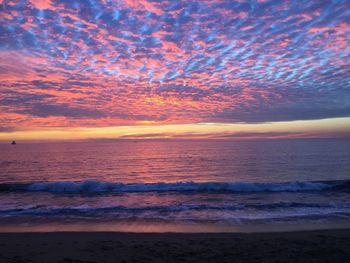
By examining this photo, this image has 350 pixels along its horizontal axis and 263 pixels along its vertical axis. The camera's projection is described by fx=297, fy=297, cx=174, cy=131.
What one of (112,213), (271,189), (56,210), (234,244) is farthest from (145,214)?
(271,189)

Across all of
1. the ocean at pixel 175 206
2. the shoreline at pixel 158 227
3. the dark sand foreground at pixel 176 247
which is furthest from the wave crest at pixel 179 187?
the dark sand foreground at pixel 176 247

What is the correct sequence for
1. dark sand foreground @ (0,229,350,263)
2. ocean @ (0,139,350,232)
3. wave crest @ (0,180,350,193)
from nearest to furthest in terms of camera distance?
dark sand foreground @ (0,229,350,263), ocean @ (0,139,350,232), wave crest @ (0,180,350,193)

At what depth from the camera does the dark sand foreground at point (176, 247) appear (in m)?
8.21

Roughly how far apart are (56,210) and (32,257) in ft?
22.3

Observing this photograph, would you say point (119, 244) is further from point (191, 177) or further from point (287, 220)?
point (191, 177)

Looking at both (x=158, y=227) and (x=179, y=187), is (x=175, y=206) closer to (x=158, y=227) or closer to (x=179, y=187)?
(x=158, y=227)

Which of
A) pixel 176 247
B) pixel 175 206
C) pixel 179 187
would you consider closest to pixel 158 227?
pixel 176 247

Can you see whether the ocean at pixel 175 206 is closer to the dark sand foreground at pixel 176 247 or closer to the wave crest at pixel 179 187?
the wave crest at pixel 179 187

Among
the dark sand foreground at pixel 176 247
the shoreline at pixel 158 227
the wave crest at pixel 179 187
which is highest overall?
the dark sand foreground at pixel 176 247

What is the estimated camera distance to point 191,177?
2962cm

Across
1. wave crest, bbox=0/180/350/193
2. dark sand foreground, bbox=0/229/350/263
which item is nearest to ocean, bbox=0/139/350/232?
wave crest, bbox=0/180/350/193

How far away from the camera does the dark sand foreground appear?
8211 millimetres

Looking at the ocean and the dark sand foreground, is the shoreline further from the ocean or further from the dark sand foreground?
the dark sand foreground

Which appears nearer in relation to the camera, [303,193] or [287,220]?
[287,220]
